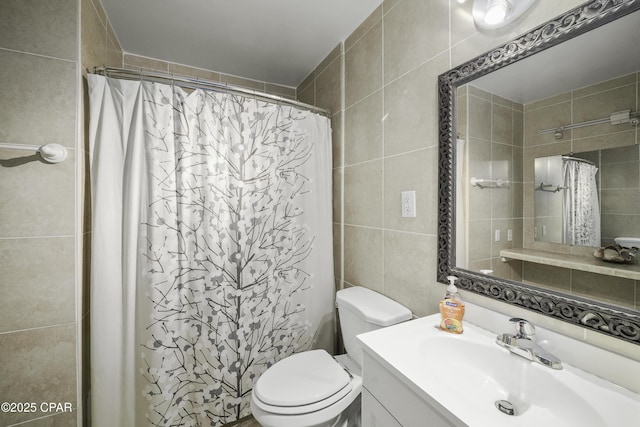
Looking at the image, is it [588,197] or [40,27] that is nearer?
[588,197]

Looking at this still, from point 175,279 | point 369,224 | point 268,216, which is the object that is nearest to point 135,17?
point 268,216

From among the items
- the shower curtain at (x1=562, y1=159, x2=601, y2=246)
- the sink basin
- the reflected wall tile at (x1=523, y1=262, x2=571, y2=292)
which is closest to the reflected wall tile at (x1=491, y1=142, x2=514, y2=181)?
the shower curtain at (x1=562, y1=159, x2=601, y2=246)

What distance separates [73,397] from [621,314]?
1.91 meters

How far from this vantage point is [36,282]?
1017mm

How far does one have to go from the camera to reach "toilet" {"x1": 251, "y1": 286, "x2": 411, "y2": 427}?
40.0 inches

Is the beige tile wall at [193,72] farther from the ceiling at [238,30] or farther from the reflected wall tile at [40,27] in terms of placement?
the reflected wall tile at [40,27]

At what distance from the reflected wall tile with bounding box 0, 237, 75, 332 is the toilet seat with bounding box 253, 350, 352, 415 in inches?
35.1

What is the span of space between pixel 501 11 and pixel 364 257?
1.22 meters

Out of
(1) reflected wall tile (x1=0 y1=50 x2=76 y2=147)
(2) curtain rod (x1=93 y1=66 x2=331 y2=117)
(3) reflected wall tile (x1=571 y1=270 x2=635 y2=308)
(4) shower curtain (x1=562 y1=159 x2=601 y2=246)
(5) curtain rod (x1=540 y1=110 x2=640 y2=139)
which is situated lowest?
(3) reflected wall tile (x1=571 y1=270 x2=635 y2=308)

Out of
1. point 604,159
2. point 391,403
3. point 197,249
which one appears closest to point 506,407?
point 391,403

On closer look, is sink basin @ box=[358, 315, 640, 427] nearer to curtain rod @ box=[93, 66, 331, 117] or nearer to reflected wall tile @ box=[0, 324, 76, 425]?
reflected wall tile @ box=[0, 324, 76, 425]

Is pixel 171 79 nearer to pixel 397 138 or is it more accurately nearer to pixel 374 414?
pixel 397 138

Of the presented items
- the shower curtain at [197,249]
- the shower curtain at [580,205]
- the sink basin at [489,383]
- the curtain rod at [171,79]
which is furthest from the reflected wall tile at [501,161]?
the curtain rod at [171,79]

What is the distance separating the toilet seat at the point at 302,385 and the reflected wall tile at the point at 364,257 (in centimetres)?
48
